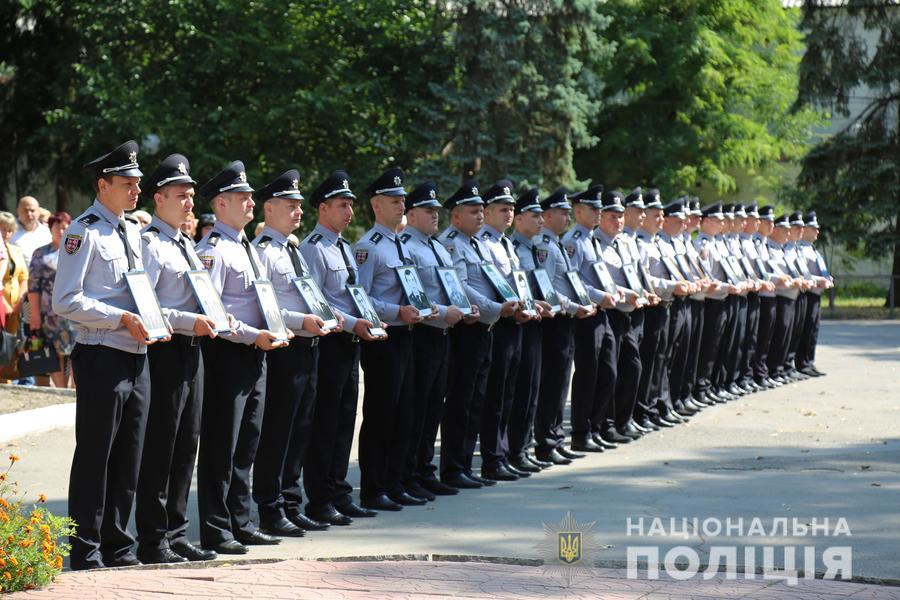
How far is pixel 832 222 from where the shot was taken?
39031mm

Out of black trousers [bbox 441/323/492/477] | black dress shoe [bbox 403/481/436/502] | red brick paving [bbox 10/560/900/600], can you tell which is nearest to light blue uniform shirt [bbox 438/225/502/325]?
black trousers [bbox 441/323/492/477]

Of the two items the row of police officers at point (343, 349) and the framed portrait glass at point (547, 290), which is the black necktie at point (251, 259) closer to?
the row of police officers at point (343, 349)

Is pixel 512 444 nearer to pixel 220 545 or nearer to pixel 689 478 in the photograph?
pixel 689 478

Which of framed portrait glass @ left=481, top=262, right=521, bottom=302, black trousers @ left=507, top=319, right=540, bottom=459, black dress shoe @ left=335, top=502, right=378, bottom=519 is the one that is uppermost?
framed portrait glass @ left=481, top=262, right=521, bottom=302

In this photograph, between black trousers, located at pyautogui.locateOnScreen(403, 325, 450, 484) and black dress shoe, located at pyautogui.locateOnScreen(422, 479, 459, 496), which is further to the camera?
black dress shoe, located at pyautogui.locateOnScreen(422, 479, 459, 496)

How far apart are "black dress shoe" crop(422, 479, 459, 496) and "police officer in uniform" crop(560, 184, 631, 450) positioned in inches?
99.1

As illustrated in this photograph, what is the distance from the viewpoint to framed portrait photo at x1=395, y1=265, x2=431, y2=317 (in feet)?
31.1

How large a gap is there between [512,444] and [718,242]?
20.8 ft

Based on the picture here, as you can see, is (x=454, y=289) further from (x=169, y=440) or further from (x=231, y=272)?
(x=169, y=440)

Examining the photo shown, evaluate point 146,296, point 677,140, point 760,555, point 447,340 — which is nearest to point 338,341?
point 447,340

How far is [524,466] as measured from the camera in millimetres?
11180

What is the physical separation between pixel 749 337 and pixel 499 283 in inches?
313

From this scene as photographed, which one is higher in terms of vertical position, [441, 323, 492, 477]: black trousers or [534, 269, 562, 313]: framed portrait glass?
[534, 269, 562, 313]: framed portrait glass

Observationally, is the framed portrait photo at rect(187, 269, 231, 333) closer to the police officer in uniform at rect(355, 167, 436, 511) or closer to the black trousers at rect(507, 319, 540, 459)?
the police officer in uniform at rect(355, 167, 436, 511)
